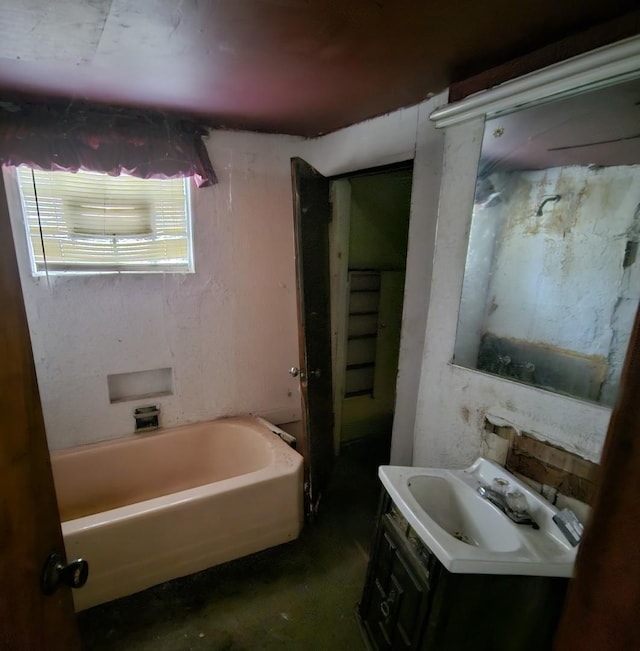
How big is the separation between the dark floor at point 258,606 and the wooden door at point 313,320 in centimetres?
26

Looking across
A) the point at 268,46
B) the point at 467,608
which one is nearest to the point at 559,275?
the point at 467,608

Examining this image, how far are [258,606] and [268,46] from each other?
2142 mm

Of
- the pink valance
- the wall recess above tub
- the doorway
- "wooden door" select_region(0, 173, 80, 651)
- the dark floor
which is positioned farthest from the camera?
the doorway

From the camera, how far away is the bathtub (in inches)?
57.6

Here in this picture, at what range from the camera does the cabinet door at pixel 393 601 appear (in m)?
1.07

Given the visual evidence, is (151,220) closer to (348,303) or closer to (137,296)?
(137,296)

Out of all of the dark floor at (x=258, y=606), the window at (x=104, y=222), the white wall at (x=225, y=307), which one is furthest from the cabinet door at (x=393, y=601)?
the window at (x=104, y=222)

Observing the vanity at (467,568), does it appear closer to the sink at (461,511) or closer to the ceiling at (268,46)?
the sink at (461,511)

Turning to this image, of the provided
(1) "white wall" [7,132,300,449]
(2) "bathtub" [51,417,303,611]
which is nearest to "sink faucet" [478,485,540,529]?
(2) "bathtub" [51,417,303,611]

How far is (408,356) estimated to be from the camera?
1729 millimetres

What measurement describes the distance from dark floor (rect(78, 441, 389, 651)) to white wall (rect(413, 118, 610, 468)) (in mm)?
699

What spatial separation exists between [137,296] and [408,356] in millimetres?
1536

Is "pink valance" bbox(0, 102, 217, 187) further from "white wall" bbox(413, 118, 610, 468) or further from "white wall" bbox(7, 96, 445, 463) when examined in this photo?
"white wall" bbox(413, 118, 610, 468)

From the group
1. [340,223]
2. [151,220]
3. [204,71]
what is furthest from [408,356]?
[151,220]
